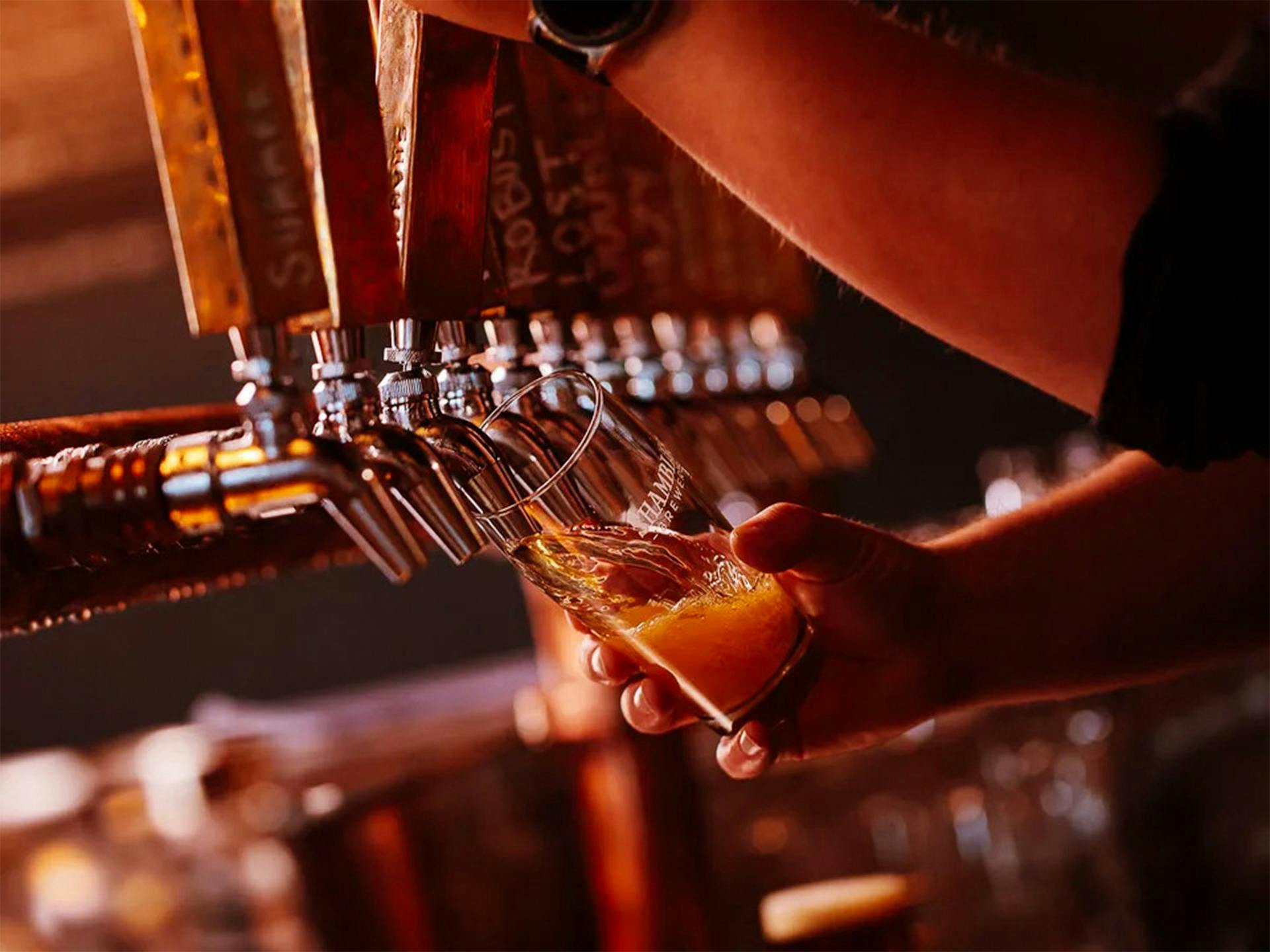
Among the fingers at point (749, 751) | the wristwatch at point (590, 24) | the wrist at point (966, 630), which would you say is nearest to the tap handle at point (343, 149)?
the wristwatch at point (590, 24)

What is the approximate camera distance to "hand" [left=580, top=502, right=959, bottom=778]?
1.10m

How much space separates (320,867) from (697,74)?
1337 millimetres

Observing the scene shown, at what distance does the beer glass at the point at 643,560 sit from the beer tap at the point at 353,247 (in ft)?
0.13

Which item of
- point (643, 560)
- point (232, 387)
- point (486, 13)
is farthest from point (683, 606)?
point (232, 387)

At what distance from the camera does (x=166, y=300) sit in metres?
5.59

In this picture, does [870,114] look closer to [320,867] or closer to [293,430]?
[293,430]

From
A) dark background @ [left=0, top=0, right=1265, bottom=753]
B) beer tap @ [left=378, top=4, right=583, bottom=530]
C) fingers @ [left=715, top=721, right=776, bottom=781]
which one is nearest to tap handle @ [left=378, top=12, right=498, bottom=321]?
beer tap @ [left=378, top=4, right=583, bottom=530]

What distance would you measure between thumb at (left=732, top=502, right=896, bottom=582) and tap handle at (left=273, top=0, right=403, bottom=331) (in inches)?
11.5

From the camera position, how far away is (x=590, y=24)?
80 cm

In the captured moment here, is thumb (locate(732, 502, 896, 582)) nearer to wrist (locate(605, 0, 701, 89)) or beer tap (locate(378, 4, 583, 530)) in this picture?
beer tap (locate(378, 4, 583, 530))

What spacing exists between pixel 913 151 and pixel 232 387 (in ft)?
15.6

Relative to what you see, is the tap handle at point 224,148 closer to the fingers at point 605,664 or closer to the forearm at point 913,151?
the forearm at point 913,151

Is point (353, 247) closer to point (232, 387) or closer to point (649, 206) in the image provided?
point (649, 206)

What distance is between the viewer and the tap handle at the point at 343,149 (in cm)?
82
